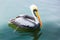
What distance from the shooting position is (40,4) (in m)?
2.99

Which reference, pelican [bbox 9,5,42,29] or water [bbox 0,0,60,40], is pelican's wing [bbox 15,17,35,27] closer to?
pelican [bbox 9,5,42,29]

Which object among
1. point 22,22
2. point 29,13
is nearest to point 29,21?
point 22,22

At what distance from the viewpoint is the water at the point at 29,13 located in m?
2.28

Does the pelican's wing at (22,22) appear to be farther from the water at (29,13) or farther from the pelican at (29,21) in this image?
the water at (29,13)

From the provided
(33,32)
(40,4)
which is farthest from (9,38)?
(40,4)

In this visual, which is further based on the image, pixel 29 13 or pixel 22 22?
pixel 29 13

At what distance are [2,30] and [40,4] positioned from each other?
853 millimetres

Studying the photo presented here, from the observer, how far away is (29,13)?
265 cm

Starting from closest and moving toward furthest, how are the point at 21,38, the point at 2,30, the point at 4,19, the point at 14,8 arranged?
the point at 21,38 < the point at 2,30 < the point at 4,19 < the point at 14,8

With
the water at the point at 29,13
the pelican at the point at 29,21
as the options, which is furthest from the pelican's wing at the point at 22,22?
the water at the point at 29,13

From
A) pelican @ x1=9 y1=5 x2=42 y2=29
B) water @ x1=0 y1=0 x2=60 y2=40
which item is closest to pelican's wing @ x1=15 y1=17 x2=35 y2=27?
Answer: pelican @ x1=9 y1=5 x2=42 y2=29

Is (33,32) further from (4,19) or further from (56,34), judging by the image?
(4,19)

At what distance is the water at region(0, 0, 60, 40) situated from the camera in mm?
2283

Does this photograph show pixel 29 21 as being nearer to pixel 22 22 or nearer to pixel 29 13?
pixel 22 22
